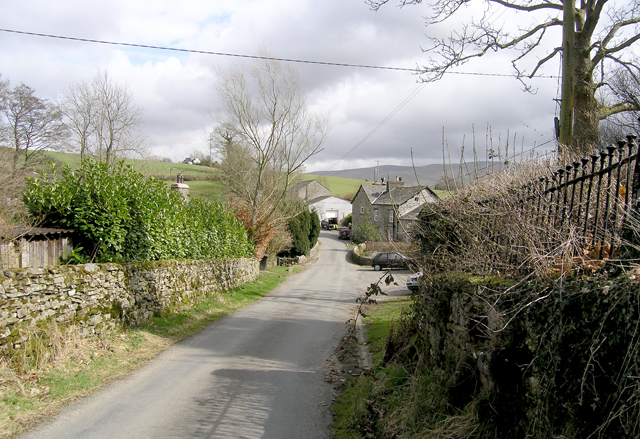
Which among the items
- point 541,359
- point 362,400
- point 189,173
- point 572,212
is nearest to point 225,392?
point 362,400

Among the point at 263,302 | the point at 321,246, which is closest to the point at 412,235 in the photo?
the point at 263,302

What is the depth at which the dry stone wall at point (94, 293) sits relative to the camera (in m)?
7.18

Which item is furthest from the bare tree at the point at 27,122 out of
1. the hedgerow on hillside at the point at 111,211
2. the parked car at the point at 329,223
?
the parked car at the point at 329,223

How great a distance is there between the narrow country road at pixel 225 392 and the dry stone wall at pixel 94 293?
152cm

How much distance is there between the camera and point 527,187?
17.8 ft

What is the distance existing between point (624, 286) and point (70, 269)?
904 cm

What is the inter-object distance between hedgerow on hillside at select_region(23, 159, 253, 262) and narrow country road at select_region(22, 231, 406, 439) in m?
2.93

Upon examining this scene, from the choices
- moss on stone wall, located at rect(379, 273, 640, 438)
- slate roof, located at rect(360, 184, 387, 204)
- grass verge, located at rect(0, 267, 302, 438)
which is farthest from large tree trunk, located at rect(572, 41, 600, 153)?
slate roof, located at rect(360, 184, 387, 204)

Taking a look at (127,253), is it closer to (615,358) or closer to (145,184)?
(145,184)

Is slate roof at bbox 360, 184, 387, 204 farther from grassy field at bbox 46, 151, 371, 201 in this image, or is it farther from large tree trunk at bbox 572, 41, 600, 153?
large tree trunk at bbox 572, 41, 600, 153

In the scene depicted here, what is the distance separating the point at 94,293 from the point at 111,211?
2.24m

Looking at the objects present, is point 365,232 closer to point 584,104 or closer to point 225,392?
point 584,104

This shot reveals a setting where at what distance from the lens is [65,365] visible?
7.72m

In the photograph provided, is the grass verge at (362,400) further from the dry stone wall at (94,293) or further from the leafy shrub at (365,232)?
the leafy shrub at (365,232)
